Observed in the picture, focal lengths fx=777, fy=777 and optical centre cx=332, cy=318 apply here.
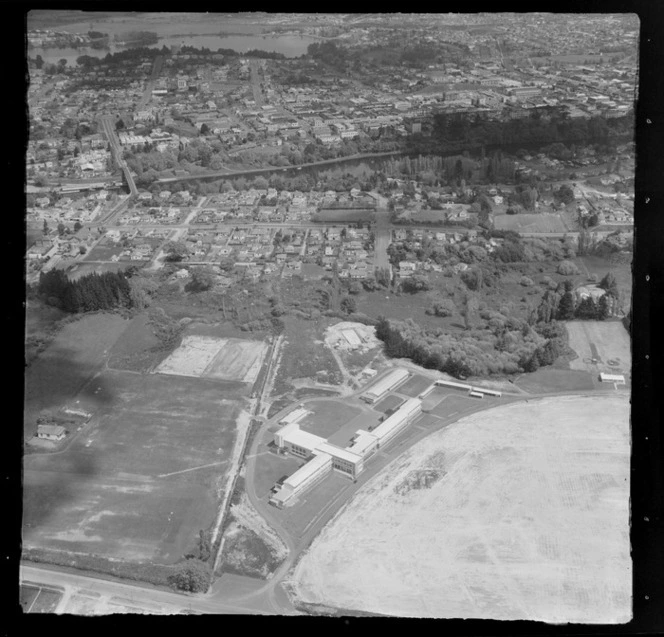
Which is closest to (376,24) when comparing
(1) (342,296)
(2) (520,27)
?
(2) (520,27)

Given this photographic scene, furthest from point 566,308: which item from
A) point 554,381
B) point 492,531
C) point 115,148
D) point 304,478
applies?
point 115,148

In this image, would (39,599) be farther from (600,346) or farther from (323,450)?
(600,346)

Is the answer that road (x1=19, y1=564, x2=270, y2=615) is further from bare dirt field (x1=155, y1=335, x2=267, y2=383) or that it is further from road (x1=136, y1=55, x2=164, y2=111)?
road (x1=136, y1=55, x2=164, y2=111)

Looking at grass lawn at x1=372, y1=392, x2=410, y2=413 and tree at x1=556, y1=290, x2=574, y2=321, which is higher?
tree at x1=556, y1=290, x2=574, y2=321

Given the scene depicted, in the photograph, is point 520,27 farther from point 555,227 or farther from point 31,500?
point 31,500

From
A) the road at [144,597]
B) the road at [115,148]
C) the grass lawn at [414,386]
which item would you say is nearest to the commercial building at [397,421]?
Result: the grass lawn at [414,386]

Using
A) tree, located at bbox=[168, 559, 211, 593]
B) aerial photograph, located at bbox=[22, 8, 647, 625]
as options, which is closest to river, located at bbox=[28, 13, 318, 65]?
aerial photograph, located at bbox=[22, 8, 647, 625]

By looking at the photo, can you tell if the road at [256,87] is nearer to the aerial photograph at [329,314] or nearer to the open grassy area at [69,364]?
the aerial photograph at [329,314]

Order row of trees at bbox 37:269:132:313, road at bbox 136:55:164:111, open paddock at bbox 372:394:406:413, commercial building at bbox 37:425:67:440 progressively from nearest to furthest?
commercial building at bbox 37:425:67:440, open paddock at bbox 372:394:406:413, row of trees at bbox 37:269:132:313, road at bbox 136:55:164:111
